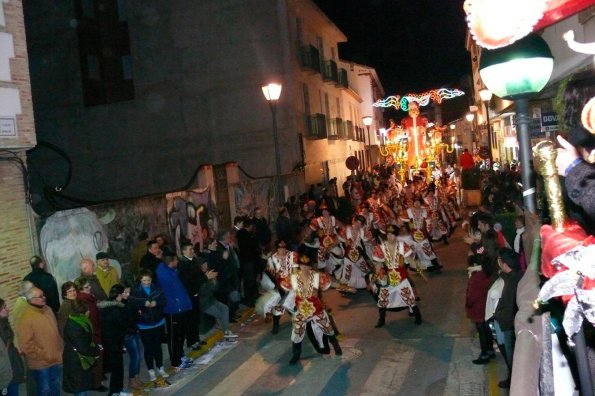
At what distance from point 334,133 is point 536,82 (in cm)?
2963

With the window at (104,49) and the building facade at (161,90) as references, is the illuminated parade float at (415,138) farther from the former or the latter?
the window at (104,49)

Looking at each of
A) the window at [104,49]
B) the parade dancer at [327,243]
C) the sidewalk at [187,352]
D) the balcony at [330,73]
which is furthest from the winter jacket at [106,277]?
the balcony at [330,73]

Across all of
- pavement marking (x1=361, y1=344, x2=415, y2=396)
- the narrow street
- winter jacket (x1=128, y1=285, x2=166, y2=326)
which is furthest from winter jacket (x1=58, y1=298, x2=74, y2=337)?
pavement marking (x1=361, y1=344, x2=415, y2=396)

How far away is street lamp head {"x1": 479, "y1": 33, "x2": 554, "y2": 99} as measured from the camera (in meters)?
4.55

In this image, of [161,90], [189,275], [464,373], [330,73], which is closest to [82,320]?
[189,275]

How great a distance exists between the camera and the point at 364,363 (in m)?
9.19

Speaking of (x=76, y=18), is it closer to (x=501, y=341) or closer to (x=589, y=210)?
(x=501, y=341)

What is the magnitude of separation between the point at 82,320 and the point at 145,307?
134cm

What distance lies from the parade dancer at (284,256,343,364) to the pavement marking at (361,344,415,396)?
2.65 feet

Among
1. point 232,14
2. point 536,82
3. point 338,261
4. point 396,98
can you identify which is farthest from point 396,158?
point 536,82

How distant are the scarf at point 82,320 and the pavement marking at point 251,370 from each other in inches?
73.6

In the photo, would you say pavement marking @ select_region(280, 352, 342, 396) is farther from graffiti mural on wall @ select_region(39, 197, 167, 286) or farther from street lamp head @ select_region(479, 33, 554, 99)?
street lamp head @ select_region(479, 33, 554, 99)

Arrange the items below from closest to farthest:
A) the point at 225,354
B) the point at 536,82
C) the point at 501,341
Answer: the point at 536,82
the point at 501,341
the point at 225,354

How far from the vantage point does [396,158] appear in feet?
119
